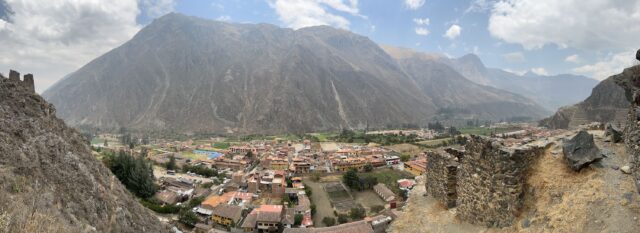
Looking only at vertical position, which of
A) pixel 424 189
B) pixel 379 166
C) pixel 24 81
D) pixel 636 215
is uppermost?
pixel 24 81

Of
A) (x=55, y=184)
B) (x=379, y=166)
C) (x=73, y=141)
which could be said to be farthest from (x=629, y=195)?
(x=379, y=166)

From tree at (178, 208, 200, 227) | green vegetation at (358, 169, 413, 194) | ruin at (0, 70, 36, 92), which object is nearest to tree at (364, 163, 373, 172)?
green vegetation at (358, 169, 413, 194)

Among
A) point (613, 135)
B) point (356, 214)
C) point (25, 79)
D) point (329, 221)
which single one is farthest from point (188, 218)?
point (613, 135)

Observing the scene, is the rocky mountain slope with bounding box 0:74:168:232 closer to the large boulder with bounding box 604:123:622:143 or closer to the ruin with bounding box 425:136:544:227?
the ruin with bounding box 425:136:544:227

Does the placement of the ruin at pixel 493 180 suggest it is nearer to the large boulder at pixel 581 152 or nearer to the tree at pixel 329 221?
the large boulder at pixel 581 152

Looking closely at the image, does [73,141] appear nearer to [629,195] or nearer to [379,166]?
[629,195]

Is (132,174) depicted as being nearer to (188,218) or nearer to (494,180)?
(188,218)

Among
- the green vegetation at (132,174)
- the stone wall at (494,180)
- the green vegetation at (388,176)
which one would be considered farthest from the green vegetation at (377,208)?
the stone wall at (494,180)
